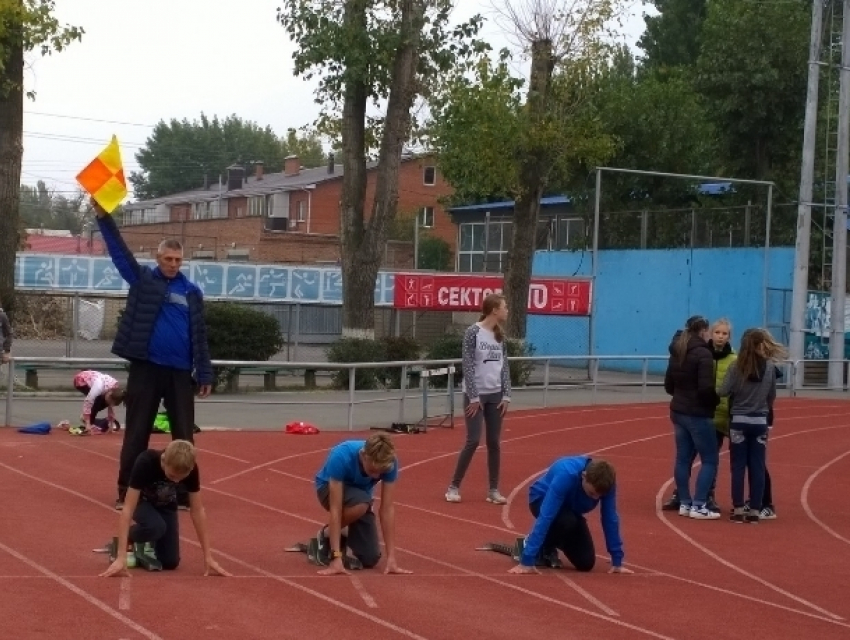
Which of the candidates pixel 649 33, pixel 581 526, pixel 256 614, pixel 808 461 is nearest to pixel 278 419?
pixel 808 461

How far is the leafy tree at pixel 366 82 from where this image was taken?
2703cm

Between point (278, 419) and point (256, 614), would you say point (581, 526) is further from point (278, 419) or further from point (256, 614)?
point (278, 419)

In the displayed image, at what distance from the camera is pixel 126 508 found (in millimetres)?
8961

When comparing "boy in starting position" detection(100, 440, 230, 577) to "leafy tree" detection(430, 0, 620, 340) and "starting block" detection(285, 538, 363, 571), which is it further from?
"leafy tree" detection(430, 0, 620, 340)

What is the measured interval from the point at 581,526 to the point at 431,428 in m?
10.9

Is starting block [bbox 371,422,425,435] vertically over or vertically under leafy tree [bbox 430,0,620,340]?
under

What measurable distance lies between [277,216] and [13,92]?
53752 millimetres

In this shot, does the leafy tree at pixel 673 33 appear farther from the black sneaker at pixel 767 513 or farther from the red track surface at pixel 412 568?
the black sneaker at pixel 767 513

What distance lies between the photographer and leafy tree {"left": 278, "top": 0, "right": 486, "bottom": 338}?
27031mm

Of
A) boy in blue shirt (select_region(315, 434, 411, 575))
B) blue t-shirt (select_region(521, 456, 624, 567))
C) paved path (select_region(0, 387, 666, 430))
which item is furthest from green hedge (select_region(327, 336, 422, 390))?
boy in blue shirt (select_region(315, 434, 411, 575))

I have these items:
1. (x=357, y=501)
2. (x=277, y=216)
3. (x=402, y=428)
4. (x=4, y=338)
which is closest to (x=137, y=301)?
(x=357, y=501)

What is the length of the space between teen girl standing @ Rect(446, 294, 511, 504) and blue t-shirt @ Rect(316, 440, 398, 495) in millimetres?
3885

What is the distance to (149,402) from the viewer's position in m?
11.0

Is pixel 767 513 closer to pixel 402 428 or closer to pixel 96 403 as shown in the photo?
pixel 402 428
